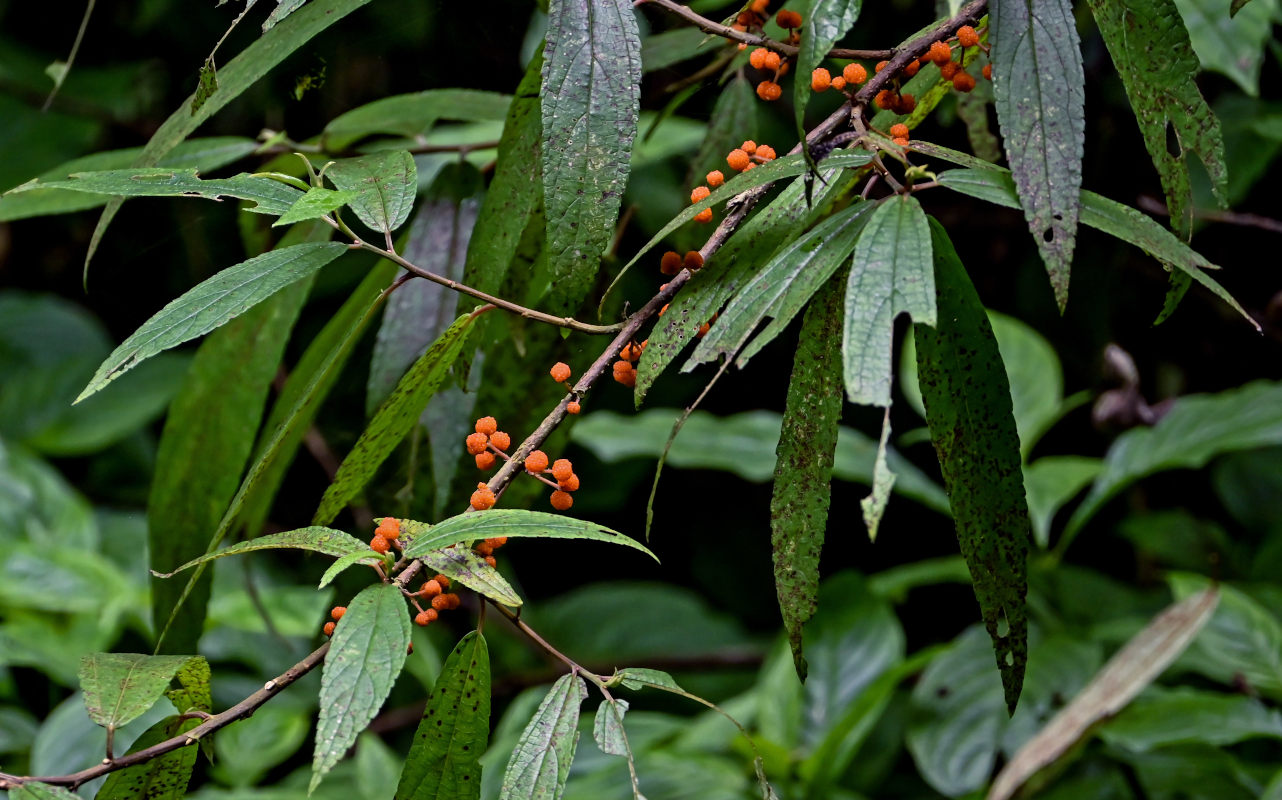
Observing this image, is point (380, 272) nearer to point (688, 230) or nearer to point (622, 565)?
point (688, 230)

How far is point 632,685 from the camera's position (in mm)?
469

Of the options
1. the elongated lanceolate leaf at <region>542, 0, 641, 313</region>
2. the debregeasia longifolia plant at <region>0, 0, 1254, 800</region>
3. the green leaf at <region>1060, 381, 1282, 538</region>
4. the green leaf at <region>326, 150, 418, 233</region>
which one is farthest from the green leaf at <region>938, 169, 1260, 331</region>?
the green leaf at <region>1060, 381, 1282, 538</region>

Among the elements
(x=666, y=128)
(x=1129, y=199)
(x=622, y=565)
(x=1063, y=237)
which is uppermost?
(x=1063, y=237)

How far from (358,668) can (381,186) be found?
0.82 ft

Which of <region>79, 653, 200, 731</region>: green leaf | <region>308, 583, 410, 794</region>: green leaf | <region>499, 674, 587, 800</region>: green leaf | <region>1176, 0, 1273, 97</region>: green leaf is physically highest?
<region>1176, 0, 1273, 97</region>: green leaf

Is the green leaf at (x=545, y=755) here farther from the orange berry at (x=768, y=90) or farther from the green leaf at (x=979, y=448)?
the orange berry at (x=768, y=90)

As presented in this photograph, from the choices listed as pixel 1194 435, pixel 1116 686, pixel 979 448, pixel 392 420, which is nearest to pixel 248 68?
pixel 392 420

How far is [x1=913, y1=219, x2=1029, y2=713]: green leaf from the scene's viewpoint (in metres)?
0.46

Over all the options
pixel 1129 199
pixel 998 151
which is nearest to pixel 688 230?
pixel 998 151

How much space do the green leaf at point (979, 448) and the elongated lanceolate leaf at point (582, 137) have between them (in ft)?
0.48

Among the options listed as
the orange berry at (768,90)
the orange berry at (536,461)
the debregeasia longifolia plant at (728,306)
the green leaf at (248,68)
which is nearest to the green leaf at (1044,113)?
the debregeasia longifolia plant at (728,306)

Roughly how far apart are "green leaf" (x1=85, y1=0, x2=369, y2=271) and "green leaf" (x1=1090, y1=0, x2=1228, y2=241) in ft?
1.24

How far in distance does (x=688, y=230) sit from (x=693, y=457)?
77cm

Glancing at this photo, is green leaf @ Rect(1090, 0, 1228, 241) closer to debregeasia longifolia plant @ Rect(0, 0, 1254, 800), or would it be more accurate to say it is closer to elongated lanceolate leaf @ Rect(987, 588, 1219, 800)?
debregeasia longifolia plant @ Rect(0, 0, 1254, 800)
